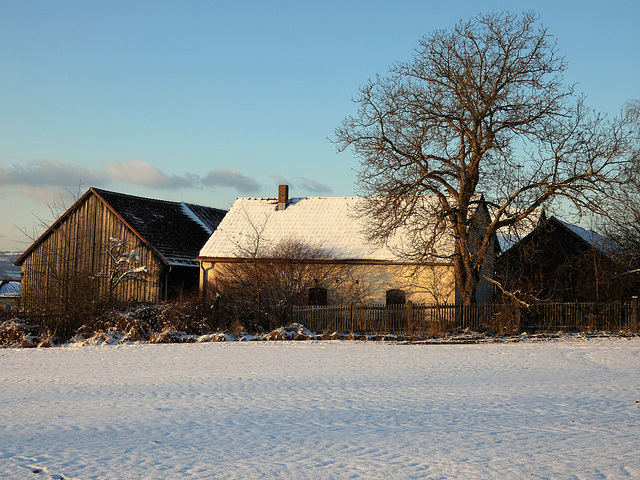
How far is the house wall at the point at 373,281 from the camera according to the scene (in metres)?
29.4

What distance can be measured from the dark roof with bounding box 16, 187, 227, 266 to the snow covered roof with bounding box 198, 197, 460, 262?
231cm

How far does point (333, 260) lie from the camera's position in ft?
98.7

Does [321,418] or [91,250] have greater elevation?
[91,250]

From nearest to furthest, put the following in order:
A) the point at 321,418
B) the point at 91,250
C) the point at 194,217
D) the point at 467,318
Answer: the point at 321,418 < the point at 467,318 < the point at 91,250 < the point at 194,217

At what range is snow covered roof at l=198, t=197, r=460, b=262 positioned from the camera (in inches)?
1212

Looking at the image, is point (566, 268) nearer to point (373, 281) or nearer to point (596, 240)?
point (596, 240)

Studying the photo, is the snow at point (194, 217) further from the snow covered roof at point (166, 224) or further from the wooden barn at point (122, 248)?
the wooden barn at point (122, 248)

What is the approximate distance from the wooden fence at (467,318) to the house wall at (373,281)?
343 cm

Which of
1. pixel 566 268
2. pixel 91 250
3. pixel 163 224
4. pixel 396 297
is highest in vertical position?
pixel 163 224

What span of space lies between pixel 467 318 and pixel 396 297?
4.95 metres

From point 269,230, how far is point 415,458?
2638 cm

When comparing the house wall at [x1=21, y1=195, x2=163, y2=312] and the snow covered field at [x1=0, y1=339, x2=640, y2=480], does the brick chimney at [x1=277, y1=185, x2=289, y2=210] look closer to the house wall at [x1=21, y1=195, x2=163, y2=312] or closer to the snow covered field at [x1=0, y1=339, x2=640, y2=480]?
the house wall at [x1=21, y1=195, x2=163, y2=312]

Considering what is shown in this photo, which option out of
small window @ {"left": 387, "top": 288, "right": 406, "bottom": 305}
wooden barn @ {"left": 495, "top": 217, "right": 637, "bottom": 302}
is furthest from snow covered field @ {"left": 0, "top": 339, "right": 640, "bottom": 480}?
small window @ {"left": 387, "top": 288, "right": 406, "bottom": 305}

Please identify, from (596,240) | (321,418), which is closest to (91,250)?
(596,240)
